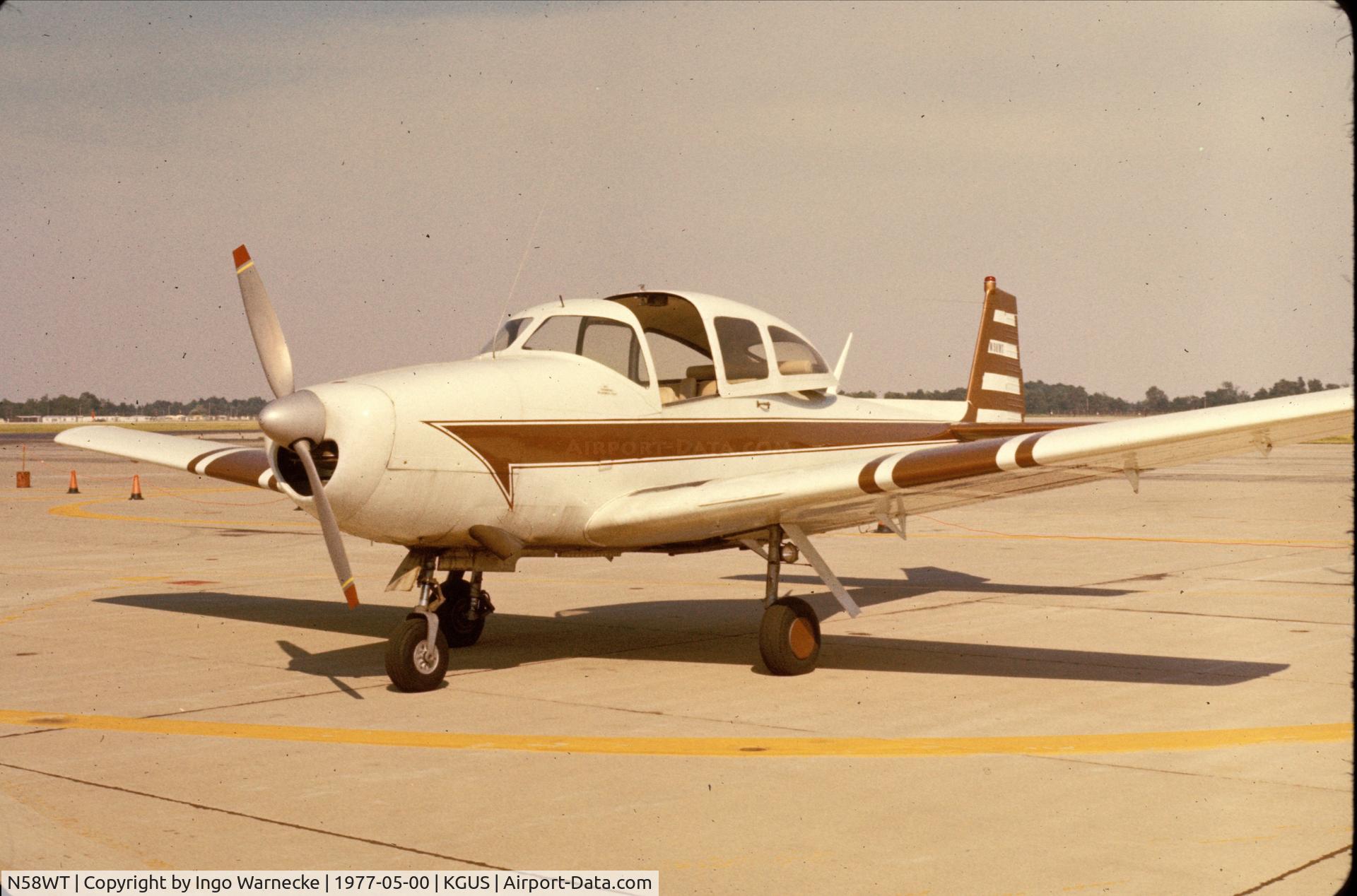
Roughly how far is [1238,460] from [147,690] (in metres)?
54.5

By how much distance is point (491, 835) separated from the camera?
5.42 meters

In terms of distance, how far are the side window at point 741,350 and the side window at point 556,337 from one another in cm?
126

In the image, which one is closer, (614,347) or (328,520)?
(328,520)

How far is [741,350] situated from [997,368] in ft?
17.8

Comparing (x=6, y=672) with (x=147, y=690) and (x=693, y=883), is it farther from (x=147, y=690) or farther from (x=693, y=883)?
(x=693, y=883)

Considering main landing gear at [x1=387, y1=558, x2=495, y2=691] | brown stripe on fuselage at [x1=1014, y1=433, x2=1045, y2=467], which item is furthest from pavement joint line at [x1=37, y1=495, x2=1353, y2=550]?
main landing gear at [x1=387, y1=558, x2=495, y2=691]

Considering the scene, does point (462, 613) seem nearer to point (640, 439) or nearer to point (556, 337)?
point (640, 439)

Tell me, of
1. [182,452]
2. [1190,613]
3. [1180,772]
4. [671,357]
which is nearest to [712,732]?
[1180,772]

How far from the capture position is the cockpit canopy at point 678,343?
394 inches

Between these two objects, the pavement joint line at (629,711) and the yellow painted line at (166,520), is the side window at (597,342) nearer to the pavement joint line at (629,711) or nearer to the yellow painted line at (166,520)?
the pavement joint line at (629,711)

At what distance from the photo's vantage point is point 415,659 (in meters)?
8.83

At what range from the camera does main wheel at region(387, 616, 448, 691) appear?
875 centimetres

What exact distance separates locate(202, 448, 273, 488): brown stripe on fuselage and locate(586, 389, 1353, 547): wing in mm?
4202

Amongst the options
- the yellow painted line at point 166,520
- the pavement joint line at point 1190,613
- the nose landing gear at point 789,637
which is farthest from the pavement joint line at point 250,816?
the yellow painted line at point 166,520
